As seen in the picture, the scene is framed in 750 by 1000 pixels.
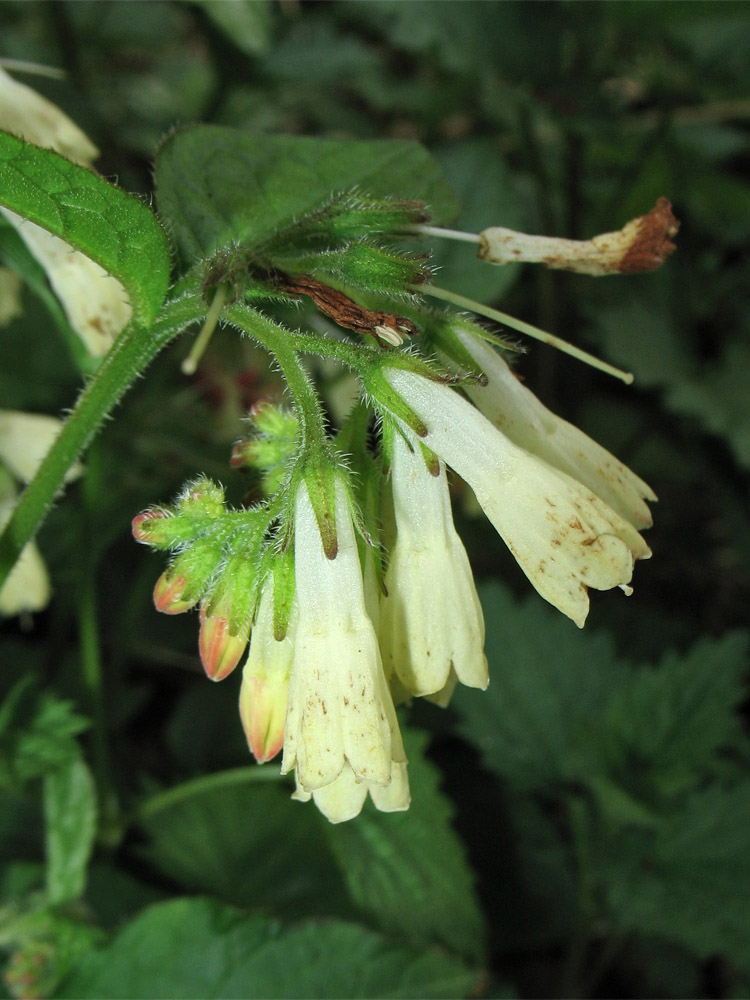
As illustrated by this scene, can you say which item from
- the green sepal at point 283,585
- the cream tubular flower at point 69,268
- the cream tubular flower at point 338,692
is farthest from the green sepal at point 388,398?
the cream tubular flower at point 69,268

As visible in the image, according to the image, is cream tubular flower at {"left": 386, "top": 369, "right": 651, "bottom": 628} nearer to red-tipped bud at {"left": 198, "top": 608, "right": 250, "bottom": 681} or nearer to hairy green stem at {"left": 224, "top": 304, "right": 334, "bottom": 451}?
hairy green stem at {"left": 224, "top": 304, "right": 334, "bottom": 451}

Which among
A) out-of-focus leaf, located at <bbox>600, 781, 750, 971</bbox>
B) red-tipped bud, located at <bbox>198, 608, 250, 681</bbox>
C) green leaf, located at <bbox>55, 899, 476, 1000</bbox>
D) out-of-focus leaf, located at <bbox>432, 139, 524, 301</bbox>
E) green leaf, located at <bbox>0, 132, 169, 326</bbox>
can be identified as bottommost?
out-of-focus leaf, located at <bbox>600, 781, 750, 971</bbox>

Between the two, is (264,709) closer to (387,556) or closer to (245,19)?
(387,556)

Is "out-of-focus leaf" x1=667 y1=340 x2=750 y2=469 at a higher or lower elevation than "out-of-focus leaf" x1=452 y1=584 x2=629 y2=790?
higher

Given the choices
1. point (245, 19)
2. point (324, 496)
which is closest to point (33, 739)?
point (324, 496)

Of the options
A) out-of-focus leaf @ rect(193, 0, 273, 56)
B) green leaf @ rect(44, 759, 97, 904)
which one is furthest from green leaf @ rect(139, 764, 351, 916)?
out-of-focus leaf @ rect(193, 0, 273, 56)

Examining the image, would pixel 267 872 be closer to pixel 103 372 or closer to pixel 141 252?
pixel 103 372
